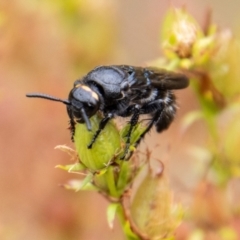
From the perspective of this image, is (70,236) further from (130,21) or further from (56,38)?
(130,21)

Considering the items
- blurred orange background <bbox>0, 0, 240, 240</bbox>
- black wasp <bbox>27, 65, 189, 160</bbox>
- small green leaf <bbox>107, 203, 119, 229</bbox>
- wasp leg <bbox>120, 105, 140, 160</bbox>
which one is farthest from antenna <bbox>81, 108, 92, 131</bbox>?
blurred orange background <bbox>0, 0, 240, 240</bbox>

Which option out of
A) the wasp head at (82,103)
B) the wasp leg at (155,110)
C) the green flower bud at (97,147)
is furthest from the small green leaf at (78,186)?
the wasp leg at (155,110)

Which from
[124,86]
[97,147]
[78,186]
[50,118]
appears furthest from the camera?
[50,118]

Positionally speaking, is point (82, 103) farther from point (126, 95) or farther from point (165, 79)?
point (165, 79)

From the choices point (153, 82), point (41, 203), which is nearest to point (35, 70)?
point (41, 203)

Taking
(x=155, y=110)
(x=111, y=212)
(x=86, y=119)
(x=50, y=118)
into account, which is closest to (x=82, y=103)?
(x=86, y=119)

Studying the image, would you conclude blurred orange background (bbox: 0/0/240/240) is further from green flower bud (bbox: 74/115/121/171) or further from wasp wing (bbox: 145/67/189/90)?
green flower bud (bbox: 74/115/121/171)
